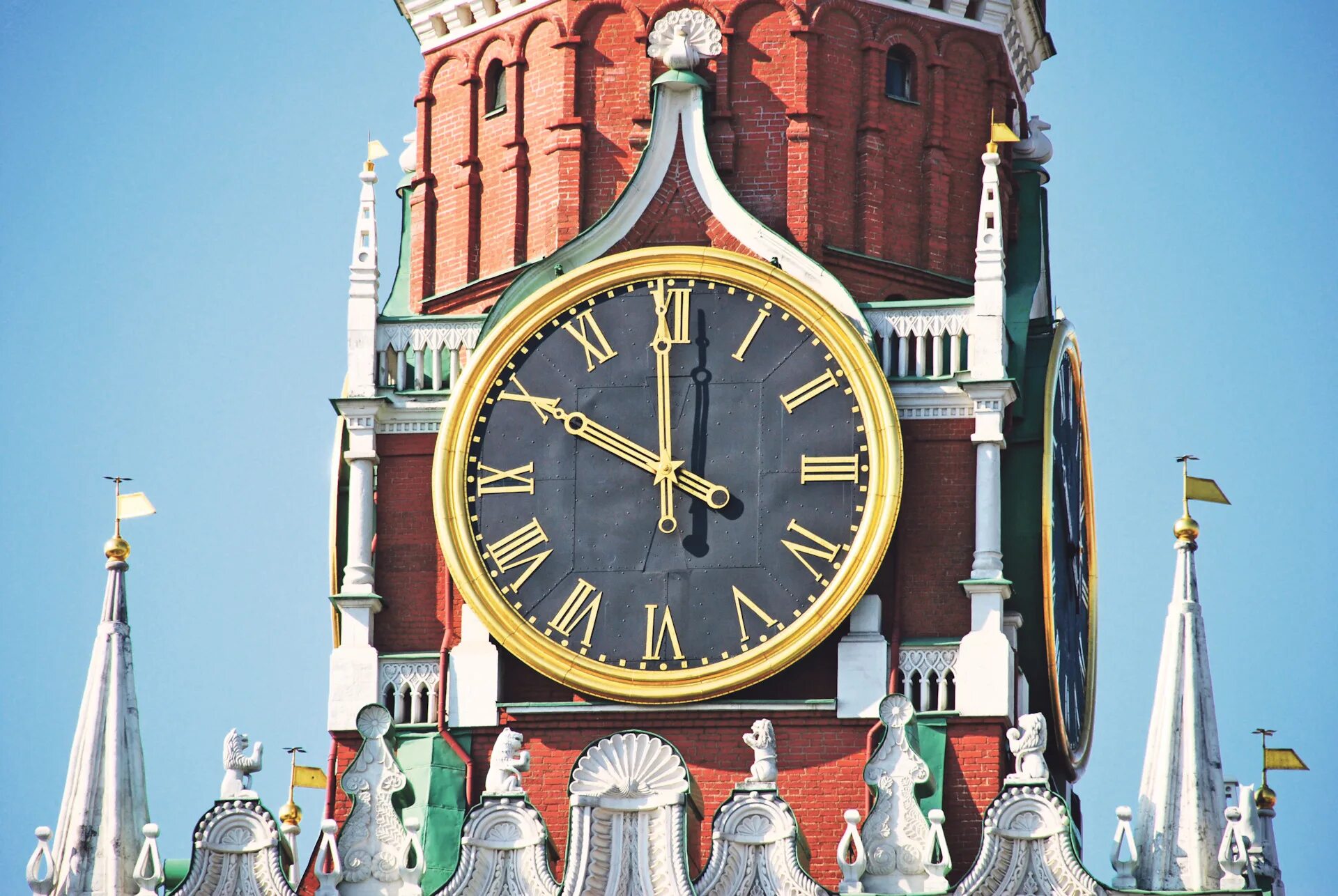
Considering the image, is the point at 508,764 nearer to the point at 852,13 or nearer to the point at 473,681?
the point at 473,681

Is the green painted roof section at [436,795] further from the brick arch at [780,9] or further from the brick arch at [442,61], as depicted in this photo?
the brick arch at [780,9]

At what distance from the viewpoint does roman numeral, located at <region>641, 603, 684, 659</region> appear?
117 ft

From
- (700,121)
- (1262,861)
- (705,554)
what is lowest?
(1262,861)

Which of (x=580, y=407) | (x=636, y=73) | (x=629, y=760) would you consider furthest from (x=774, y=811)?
(x=636, y=73)

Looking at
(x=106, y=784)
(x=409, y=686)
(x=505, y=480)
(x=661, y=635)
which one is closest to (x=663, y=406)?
(x=505, y=480)

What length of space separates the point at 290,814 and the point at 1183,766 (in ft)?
24.2

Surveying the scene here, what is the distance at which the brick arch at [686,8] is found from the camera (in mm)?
38062

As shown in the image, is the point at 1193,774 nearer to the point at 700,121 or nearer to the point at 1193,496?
the point at 1193,496

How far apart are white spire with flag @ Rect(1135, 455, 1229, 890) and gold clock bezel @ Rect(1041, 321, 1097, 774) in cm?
103

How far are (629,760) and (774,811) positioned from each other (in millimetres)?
1134

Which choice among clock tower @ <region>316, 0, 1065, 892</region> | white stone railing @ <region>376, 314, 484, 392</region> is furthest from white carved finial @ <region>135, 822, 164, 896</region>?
white stone railing @ <region>376, 314, 484, 392</region>

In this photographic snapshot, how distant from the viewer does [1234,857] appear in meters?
34.5

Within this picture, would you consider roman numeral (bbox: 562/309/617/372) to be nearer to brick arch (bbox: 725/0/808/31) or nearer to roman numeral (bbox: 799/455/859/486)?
roman numeral (bbox: 799/455/859/486)

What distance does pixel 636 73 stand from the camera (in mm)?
38062
